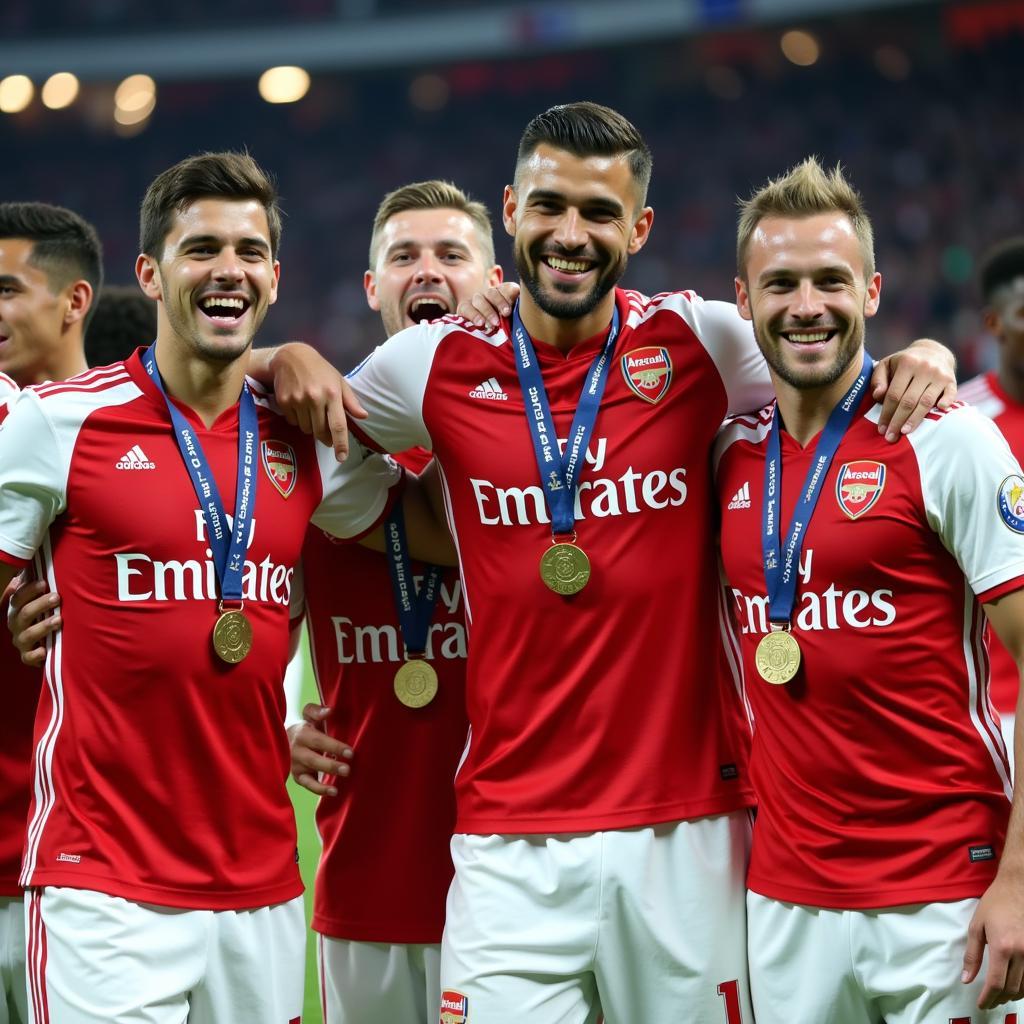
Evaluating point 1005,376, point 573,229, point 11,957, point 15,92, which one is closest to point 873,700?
point 573,229

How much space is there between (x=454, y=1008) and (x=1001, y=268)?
12.9ft

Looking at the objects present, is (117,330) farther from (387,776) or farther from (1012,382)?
(1012,382)

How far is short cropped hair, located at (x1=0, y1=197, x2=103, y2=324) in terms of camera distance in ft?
14.0

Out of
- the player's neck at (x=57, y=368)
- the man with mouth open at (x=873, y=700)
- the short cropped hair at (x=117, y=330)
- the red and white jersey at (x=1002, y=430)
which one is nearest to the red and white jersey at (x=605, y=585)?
the man with mouth open at (x=873, y=700)

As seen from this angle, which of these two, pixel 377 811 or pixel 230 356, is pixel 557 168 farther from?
pixel 377 811

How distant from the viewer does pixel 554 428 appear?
11.2 ft

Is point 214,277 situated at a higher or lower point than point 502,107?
lower

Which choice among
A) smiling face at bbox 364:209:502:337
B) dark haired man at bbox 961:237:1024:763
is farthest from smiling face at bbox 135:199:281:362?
dark haired man at bbox 961:237:1024:763

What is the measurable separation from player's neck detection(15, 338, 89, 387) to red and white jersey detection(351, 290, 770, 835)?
1.20 m

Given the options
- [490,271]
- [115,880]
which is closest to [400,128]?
[490,271]

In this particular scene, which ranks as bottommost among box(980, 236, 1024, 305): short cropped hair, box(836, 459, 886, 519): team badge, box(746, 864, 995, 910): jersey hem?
box(746, 864, 995, 910): jersey hem

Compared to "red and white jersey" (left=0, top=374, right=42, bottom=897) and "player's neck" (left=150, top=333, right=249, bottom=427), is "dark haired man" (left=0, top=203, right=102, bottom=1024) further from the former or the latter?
"player's neck" (left=150, top=333, right=249, bottom=427)

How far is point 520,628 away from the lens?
3.36 m

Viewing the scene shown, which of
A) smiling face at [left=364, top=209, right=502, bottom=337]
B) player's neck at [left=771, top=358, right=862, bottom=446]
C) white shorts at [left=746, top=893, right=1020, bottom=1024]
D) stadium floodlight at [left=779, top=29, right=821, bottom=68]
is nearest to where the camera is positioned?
white shorts at [left=746, top=893, right=1020, bottom=1024]
